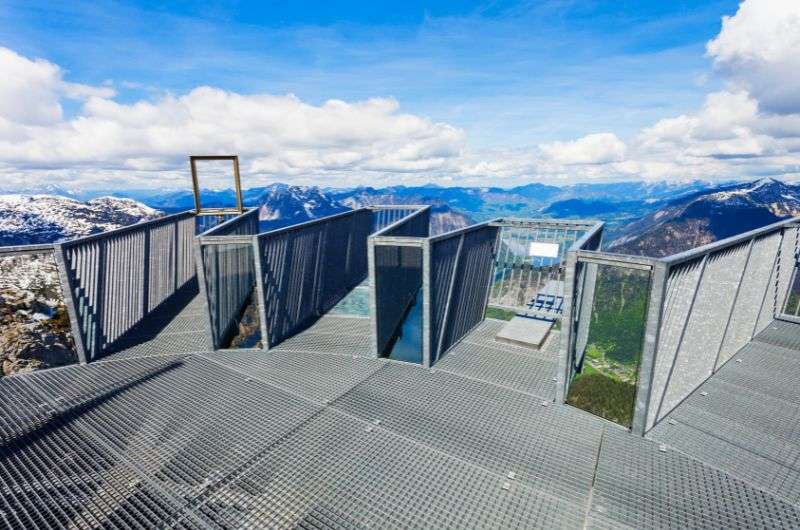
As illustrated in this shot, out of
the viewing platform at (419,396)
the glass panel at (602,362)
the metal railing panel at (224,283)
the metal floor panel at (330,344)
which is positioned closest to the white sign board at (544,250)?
the viewing platform at (419,396)

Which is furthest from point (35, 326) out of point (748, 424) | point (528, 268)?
point (748, 424)

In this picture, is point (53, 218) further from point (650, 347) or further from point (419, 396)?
point (650, 347)

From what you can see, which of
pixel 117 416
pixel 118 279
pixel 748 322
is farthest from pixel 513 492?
pixel 118 279

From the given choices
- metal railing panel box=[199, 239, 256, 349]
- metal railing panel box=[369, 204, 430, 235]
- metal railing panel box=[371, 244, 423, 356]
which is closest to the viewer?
metal railing panel box=[371, 244, 423, 356]

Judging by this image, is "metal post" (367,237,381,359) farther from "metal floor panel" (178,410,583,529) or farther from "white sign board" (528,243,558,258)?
"white sign board" (528,243,558,258)

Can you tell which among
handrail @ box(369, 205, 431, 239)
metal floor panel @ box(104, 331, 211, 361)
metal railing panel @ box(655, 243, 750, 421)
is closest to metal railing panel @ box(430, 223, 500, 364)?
handrail @ box(369, 205, 431, 239)

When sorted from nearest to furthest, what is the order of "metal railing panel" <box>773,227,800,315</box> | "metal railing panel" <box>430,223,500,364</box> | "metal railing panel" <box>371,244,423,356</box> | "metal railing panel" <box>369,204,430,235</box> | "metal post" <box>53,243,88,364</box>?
"metal post" <box>53,243,88,364</box>, "metal railing panel" <box>430,223,500,364</box>, "metal railing panel" <box>371,244,423,356</box>, "metal railing panel" <box>773,227,800,315</box>, "metal railing panel" <box>369,204,430,235</box>
